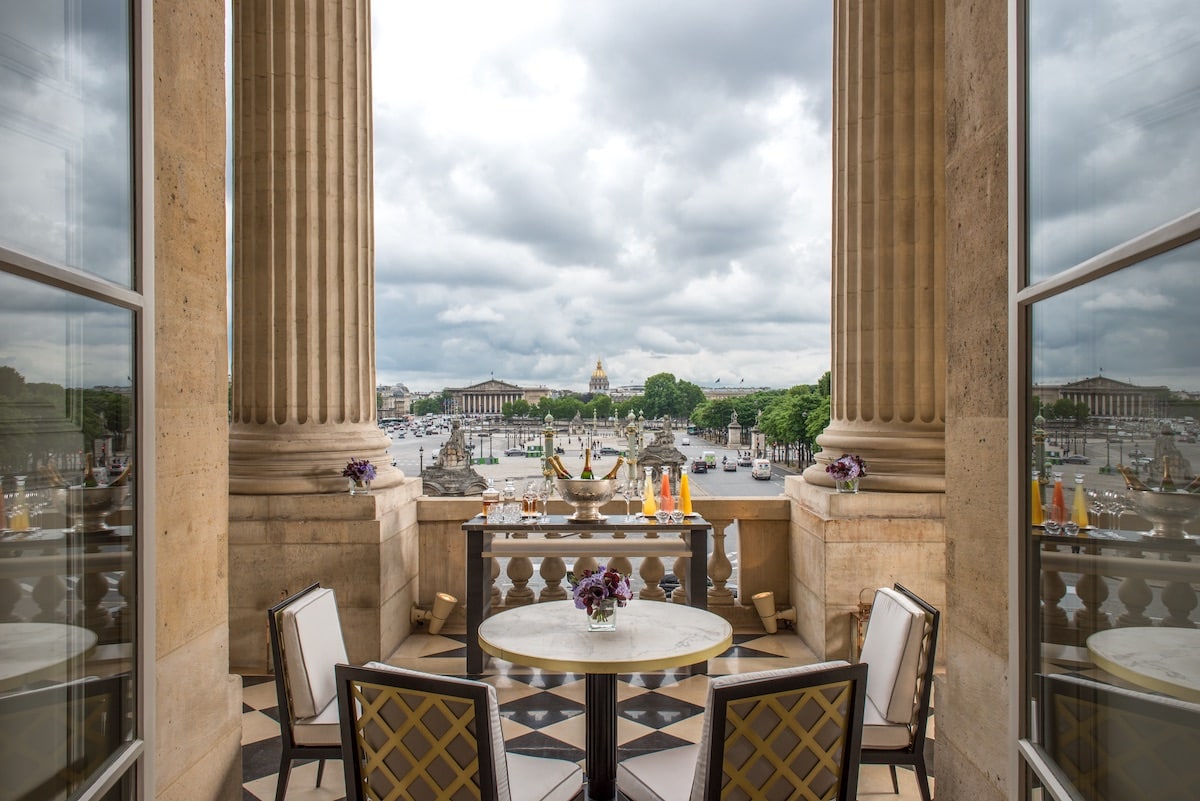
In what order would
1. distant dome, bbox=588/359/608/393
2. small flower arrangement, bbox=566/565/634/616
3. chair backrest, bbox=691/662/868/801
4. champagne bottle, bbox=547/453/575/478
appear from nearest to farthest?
chair backrest, bbox=691/662/868/801 → small flower arrangement, bbox=566/565/634/616 → champagne bottle, bbox=547/453/575/478 → distant dome, bbox=588/359/608/393

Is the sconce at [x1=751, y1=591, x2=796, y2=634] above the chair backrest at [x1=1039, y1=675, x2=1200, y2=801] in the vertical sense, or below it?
below

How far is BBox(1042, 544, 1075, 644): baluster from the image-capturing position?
165 centimetres

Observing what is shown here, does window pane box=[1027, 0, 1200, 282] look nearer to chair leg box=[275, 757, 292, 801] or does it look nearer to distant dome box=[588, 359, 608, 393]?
chair leg box=[275, 757, 292, 801]

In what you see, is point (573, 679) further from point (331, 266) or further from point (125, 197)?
point (125, 197)

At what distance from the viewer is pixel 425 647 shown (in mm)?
6035

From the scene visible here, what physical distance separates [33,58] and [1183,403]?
211 cm

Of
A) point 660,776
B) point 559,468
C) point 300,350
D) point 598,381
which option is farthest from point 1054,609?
point 598,381

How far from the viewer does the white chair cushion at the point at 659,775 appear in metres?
2.81

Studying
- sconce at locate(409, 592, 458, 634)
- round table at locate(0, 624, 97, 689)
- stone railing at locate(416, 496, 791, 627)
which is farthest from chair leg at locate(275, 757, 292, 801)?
stone railing at locate(416, 496, 791, 627)

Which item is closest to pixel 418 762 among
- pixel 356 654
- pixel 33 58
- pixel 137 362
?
pixel 137 362

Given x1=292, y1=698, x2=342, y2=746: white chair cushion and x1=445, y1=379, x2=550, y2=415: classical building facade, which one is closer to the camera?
x1=292, y1=698, x2=342, y2=746: white chair cushion

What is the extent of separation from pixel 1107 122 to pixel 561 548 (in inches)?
191

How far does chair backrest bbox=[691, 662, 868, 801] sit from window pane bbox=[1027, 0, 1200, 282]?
54.8 inches

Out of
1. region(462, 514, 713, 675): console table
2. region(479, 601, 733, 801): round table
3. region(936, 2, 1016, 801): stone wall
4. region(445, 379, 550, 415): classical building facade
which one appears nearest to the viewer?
region(936, 2, 1016, 801): stone wall
